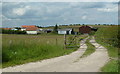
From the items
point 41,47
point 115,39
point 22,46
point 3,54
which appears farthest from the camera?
point 115,39

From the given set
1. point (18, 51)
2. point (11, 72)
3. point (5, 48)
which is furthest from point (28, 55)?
point (11, 72)

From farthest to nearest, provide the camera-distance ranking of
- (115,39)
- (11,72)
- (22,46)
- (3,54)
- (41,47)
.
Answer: (115,39)
(41,47)
(22,46)
(3,54)
(11,72)

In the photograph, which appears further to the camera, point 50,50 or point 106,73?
point 50,50

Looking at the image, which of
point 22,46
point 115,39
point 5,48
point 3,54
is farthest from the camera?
point 115,39

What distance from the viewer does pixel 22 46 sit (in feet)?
47.0

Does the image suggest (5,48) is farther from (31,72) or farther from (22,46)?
(31,72)

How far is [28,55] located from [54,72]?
17.4ft

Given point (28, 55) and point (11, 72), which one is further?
point (28, 55)

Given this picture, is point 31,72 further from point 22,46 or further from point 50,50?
Answer: point 50,50

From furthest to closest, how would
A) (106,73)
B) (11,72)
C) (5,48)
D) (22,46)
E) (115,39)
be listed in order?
(115,39)
(22,46)
(5,48)
(11,72)
(106,73)

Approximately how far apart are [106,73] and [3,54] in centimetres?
663

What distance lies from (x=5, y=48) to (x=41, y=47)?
300 cm

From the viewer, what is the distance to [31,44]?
50.6 ft

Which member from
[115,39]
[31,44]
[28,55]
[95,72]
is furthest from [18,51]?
[115,39]
